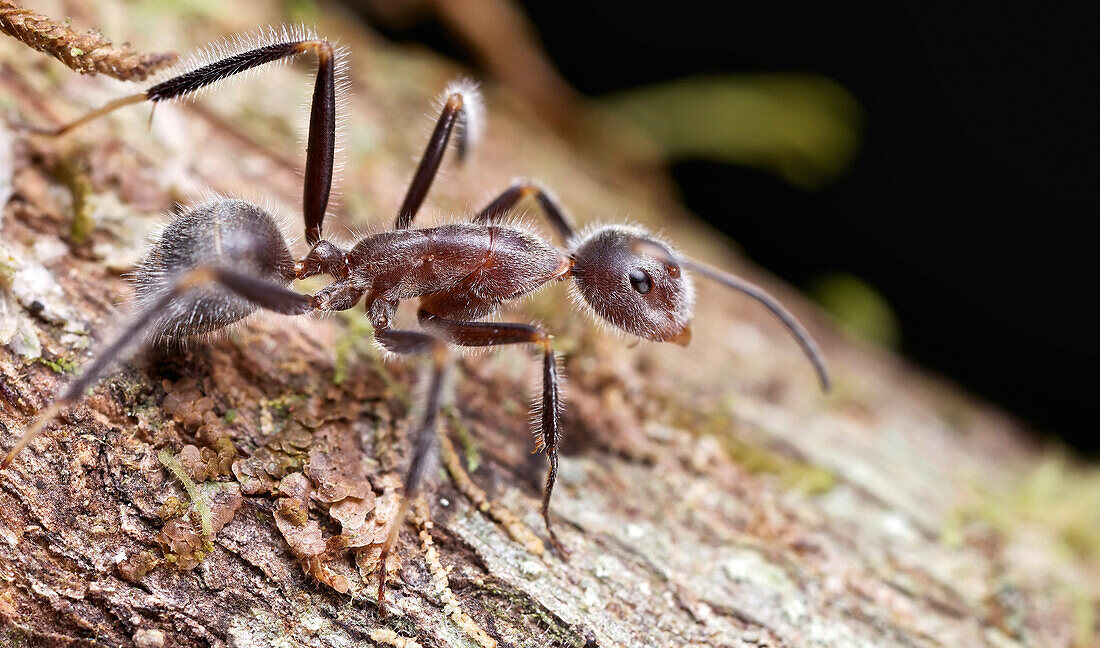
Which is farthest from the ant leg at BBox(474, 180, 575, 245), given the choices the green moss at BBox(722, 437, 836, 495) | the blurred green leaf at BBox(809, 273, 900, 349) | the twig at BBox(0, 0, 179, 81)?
the blurred green leaf at BBox(809, 273, 900, 349)

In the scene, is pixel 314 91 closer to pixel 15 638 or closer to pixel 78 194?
pixel 78 194

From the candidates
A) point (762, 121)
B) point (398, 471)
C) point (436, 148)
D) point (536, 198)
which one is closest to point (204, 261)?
point (398, 471)

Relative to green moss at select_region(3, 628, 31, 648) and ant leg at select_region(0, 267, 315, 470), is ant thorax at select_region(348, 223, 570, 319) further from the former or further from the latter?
green moss at select_region(3, 628, 31, 648)

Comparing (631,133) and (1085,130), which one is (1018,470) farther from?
(631,133)

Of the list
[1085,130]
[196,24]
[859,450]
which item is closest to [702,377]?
[859,450]

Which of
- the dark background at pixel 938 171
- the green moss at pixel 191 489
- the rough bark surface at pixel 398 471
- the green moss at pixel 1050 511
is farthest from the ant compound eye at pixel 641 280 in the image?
the dark background at pixel 938 171

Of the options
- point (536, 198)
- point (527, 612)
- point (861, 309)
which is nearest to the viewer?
point (527, 612)

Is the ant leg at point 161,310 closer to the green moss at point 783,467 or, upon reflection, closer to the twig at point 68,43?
the twig at point 68,43
